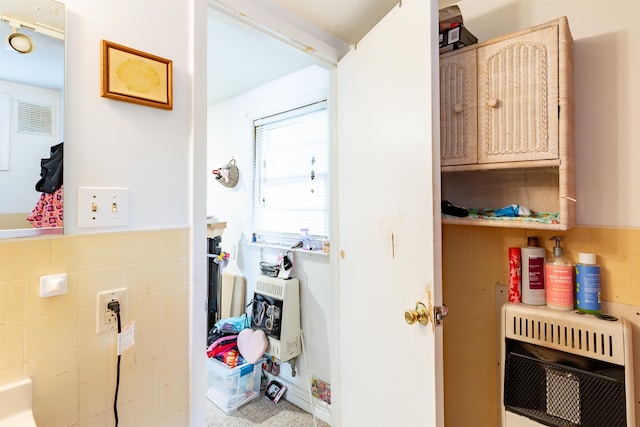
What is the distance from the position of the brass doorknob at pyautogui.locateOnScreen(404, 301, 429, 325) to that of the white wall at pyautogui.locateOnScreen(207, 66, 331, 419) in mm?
1048

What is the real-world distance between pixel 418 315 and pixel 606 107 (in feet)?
3.33

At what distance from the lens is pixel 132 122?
3.21 ft

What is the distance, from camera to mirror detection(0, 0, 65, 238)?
2.58ft

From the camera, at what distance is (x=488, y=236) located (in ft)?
4.48

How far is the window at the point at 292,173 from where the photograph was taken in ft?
7.17

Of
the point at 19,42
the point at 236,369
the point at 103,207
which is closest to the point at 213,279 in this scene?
the point at 236,369

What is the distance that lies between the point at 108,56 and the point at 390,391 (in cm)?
152

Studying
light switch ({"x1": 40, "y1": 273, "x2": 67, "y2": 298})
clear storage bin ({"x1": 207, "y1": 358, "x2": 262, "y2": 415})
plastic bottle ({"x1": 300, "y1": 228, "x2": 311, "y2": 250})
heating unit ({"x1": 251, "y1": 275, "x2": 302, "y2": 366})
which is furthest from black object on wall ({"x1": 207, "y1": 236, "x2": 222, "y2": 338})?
light switch ({"x1": 40, "y1": 273, "x2": 67, "y2": 298})

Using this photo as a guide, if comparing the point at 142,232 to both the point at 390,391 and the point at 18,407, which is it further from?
the point at 390,391

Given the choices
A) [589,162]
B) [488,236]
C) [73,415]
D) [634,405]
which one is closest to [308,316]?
[488,236]

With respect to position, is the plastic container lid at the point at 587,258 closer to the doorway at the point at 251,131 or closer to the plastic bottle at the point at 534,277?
the plastic bottle at the point at 534,277

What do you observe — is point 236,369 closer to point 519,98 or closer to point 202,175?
point 202,175

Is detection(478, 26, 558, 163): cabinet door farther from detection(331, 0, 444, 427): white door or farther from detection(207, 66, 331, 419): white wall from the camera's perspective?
detection(207, 66, 331, 419): white wall

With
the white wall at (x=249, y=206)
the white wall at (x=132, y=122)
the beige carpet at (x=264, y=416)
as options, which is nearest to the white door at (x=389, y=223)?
the white wall at (x=249, y=206)
